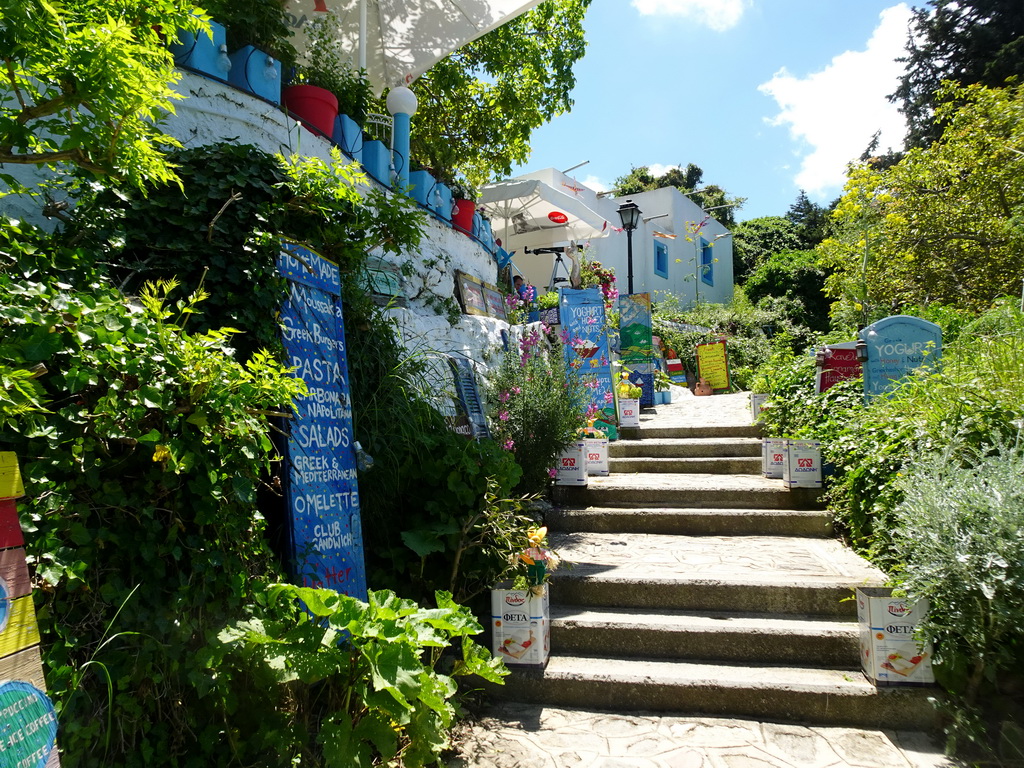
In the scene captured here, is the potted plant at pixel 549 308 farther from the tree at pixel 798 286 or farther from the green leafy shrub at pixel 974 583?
the tree at pixel 798 286

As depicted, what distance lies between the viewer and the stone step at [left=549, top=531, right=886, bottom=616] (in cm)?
360

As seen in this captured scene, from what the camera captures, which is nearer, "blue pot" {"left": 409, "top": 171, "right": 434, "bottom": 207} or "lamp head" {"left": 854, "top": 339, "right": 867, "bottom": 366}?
"lamp head" {"left": 854, "top": 339, "right": 867, "bottom": 366}

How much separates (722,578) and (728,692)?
2.80ft

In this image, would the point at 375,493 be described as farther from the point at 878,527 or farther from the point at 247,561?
the point at 878,527

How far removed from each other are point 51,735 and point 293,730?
29.8 inches

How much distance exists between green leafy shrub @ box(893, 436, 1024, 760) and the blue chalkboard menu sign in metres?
2.72

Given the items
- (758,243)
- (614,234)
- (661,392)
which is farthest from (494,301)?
(758,243)

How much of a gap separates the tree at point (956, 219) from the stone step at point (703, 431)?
6.75 meters

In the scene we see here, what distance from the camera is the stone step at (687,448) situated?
6.15 meters

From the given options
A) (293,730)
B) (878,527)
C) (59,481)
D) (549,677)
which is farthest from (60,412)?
(878,527)

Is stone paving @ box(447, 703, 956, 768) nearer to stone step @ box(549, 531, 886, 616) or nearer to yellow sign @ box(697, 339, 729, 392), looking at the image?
stone step @ box(549, 531, 886, 616)

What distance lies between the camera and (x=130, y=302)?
2.13m

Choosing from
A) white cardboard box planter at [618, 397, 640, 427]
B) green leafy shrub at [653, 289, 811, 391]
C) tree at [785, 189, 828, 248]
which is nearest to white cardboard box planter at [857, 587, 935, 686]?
white cardboard box planter at [618, 397, 640, 427]

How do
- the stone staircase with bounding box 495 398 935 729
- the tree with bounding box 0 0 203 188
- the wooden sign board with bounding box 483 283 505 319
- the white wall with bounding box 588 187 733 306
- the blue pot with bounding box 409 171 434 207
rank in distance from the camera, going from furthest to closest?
the white wall with bounding box 588 187 733 306, the wooden sign board with bounding box 483 283 505 319, the blue pot with bounding box 409 171 434 207, the stone staircase with bounding box 495 398 935 729, the tree with bounding box 0 0 203 188
